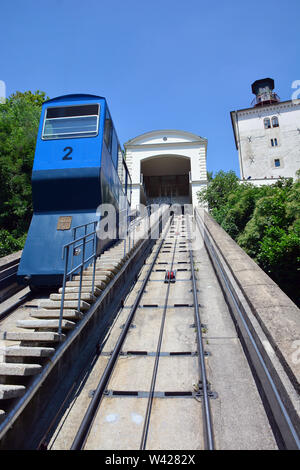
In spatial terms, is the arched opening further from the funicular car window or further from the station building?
the funicular car window

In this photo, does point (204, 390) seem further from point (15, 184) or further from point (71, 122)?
point (15, 184)

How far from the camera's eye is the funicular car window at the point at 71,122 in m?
7.15

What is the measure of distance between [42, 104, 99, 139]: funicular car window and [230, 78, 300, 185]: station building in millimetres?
29620

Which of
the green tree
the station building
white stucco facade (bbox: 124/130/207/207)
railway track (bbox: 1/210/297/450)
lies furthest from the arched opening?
railway track (bbox: 1/210/297/450)

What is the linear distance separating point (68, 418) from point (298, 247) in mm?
7997

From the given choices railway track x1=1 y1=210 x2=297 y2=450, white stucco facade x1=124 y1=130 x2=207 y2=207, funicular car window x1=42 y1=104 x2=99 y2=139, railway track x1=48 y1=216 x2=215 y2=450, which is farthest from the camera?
white stucco facade x1=124 y1=130 x2=207 y2=207

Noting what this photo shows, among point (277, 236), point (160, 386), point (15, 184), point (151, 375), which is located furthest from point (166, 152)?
point (160, 386)

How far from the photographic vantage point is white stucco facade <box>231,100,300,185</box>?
111ft

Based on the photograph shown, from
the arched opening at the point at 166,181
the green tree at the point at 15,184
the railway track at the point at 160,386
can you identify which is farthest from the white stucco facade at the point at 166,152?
the railway track at the point at 160,386

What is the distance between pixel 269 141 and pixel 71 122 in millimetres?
34317

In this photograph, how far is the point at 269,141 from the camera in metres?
34.9

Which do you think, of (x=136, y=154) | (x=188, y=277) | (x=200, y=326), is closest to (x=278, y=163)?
(x=136, y=154)

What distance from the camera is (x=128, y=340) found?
449 cm

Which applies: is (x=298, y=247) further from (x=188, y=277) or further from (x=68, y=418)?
(x=68, y=418)
